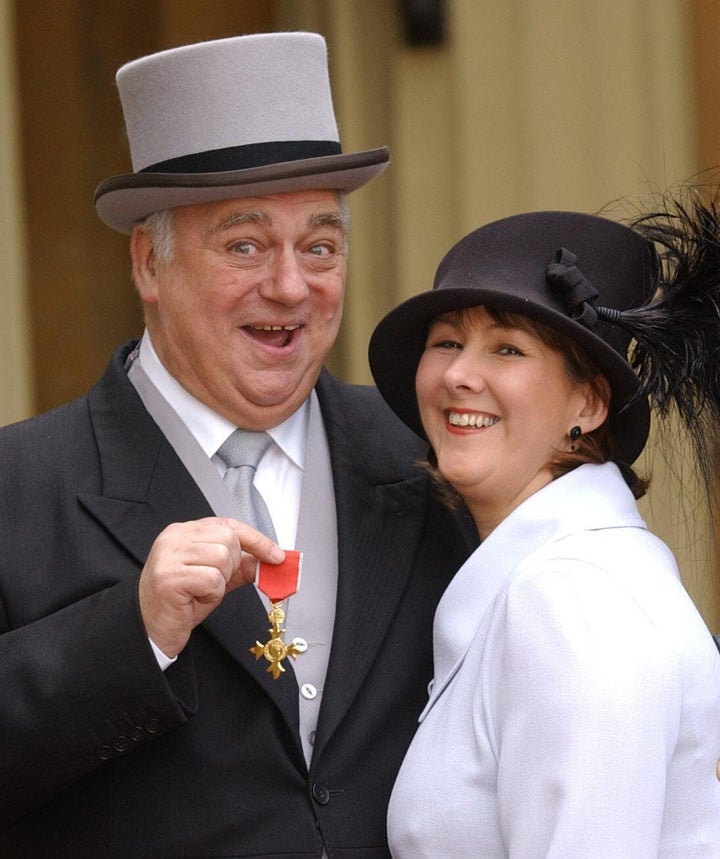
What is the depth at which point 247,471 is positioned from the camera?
2738mm

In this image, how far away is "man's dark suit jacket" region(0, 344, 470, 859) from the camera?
233cm

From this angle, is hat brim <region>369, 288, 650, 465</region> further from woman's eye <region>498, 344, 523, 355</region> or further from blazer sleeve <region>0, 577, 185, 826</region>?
blazer sleeve <region>0, 577, 185, 826</region>

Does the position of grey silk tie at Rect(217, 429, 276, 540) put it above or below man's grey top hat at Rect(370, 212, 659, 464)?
below

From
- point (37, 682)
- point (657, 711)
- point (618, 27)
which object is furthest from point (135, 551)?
point (618, 27)

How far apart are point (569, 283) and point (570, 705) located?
0.65 m

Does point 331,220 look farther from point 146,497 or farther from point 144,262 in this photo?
point 146,497

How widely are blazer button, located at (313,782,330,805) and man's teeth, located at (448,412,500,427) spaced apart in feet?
1.97

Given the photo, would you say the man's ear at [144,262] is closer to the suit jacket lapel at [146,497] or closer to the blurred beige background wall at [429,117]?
the suit jacket lapel at [146,497]

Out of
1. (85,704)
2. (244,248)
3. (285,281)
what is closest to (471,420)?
(285,281)

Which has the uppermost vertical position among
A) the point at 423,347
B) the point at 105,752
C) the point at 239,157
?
the point at 239,157

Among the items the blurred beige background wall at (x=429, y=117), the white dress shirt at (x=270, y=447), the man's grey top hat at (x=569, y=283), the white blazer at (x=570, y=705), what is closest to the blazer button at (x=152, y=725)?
the white blazer at (x=570, y=705)

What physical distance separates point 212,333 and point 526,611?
3.03 ft

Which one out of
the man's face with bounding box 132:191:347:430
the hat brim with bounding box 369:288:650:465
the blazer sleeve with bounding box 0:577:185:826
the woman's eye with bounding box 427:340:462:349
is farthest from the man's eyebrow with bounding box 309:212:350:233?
the blazer sleeve with bounding box 0:577:185:826

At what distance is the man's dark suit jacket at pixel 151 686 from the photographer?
2.33 m
